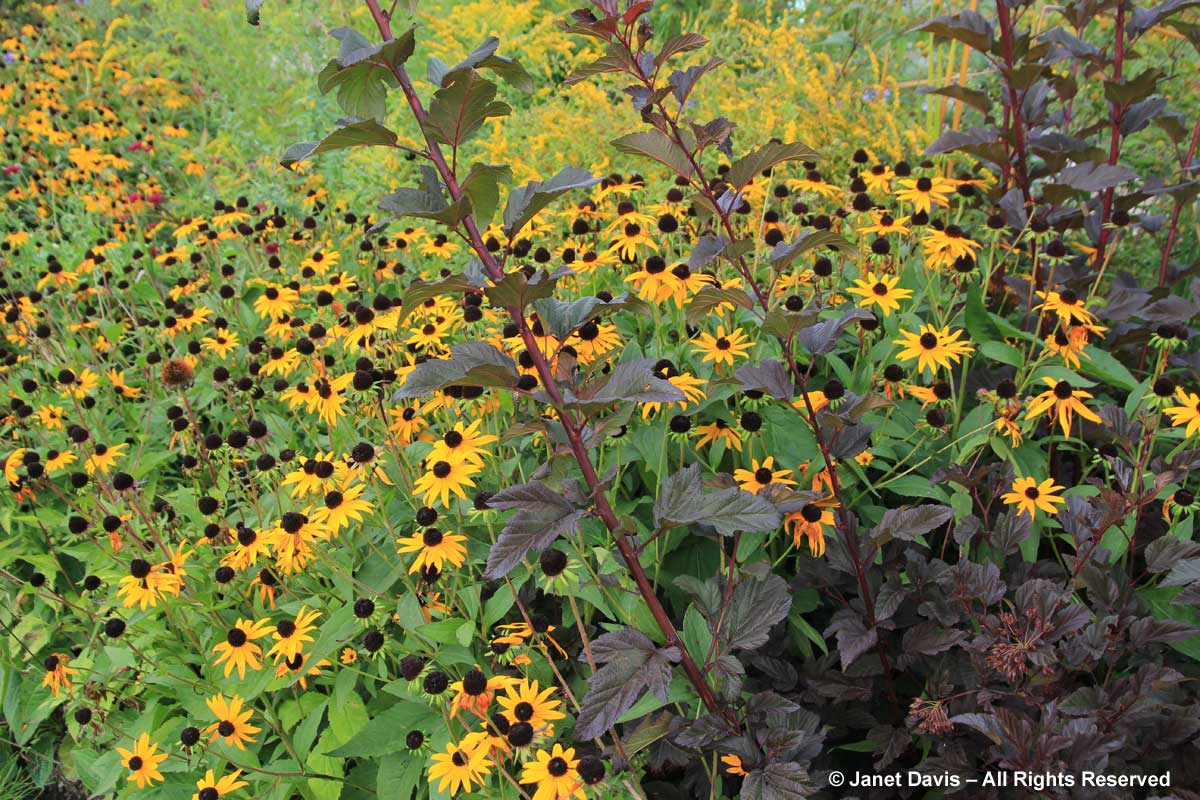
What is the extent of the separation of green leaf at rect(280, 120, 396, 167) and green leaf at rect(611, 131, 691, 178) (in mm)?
488

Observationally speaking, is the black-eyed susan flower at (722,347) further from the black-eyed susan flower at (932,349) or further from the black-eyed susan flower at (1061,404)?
the black-eyed susan flower at (1061,404)

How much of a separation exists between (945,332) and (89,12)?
30.0ft

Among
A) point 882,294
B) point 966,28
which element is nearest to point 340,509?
point 882,294

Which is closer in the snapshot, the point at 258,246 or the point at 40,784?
the point at 40,784

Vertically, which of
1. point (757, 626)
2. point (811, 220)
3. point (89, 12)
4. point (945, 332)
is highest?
point (89, 12)

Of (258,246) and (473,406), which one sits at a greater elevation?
(258,246)

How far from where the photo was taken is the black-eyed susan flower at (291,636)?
1.79m

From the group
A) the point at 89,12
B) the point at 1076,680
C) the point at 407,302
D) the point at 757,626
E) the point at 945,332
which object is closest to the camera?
the point at 407,302

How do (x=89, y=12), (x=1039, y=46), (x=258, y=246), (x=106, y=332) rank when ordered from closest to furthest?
(x=1039, y=46) → (x=106, y=332) → (x=258, y=246) → (x=89, y=12)

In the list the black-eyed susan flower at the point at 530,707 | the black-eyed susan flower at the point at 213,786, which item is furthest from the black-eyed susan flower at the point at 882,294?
the black-eyed susan flower at the point at 213,786

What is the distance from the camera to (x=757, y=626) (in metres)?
1.49

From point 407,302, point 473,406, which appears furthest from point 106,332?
point 407,302

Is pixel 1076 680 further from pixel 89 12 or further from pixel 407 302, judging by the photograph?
pixel 89 12
